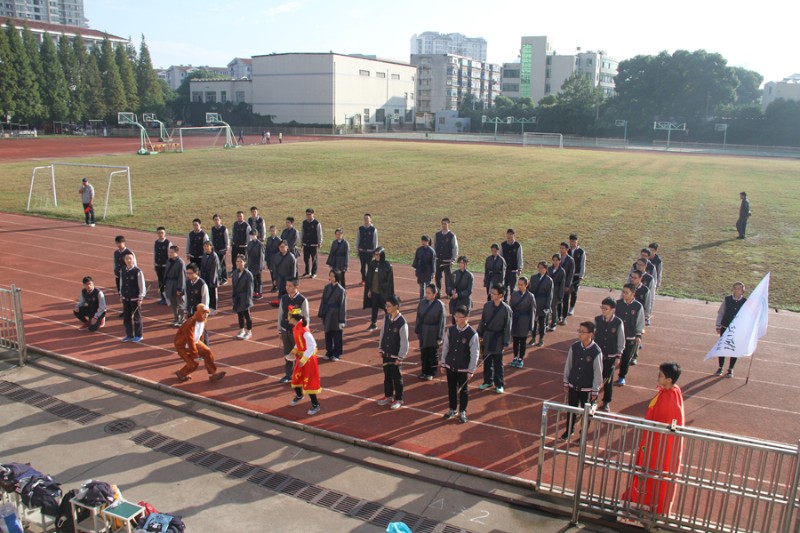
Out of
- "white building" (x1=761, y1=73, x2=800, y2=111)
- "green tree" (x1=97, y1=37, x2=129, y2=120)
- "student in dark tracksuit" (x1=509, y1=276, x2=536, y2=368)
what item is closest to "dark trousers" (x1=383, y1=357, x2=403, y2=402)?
"student in dark tracksuit" (x1=509, y1=276, x2=536, y2=368)

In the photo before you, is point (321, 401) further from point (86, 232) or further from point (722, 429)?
point (86, 232)

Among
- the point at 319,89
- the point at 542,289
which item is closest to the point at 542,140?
the point at 319,89

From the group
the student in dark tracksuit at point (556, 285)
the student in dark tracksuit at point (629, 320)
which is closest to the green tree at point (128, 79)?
the student in dark tracksuit at point (556, 285)

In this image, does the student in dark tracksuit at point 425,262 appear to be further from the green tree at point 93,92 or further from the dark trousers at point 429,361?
the green tree at point 93,92

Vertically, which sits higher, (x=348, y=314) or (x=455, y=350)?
(x=455, y=350)

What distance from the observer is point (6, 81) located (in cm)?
7038

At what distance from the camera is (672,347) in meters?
13.1

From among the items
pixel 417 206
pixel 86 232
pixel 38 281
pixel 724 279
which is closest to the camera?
pixel 38 281

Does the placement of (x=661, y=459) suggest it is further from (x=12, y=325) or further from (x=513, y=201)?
(x=513, y=201)

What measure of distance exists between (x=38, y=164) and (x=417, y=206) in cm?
2750

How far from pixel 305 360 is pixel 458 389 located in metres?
2.36

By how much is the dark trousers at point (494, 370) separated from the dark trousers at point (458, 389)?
1281mm

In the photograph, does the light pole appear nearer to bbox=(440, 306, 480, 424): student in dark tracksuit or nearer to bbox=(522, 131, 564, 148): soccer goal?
bbox=(522, 131, 564, 148): soccer goal

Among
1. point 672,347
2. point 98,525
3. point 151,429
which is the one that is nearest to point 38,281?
point 151,429
